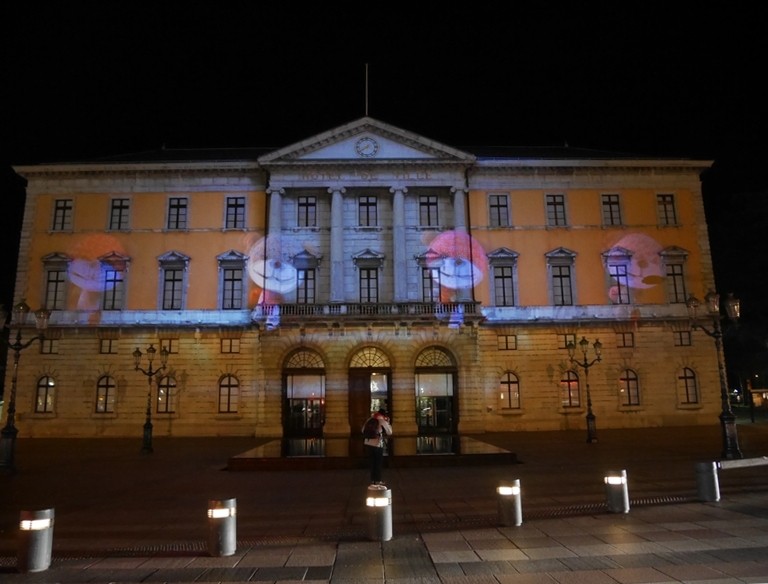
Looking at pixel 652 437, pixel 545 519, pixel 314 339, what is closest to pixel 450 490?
pixel 545 519

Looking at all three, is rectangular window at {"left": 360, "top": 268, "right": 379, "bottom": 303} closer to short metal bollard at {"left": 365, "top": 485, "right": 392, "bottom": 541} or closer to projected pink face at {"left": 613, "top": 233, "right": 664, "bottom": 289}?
projected pink face at {"left": 613, "top": 233, "right": 664, "bottom": 289}

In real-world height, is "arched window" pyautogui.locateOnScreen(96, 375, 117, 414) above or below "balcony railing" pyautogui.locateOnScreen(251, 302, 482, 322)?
below

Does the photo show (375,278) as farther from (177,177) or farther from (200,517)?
(200,517)

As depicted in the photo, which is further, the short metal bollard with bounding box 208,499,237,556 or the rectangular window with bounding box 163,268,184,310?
the rectangular window with bounding box 163,268,184,310

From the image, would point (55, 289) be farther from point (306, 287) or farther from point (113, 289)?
point (306, 287)

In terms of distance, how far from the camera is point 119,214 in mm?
36344

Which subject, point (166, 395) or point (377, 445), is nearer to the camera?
point (377, 445)

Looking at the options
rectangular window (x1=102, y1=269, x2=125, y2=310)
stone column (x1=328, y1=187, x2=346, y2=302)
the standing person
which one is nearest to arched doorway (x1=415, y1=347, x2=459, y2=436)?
stone column (x1=328, y1=187, x2=346, y2=302)

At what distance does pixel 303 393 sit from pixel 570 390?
16.7 meters

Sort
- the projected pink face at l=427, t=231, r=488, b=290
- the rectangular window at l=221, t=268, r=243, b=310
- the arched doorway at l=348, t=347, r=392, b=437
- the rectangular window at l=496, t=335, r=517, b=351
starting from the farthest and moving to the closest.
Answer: the rectangular window at l=221, t=268, r=243, b=310, the projected pink face at l=427, t=231, r=488, b=290, the rectangular window at l=496, t=335, r=517, b=351, the arched doorway at l=348, t=347, r=392, b=437

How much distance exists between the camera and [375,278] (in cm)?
3531

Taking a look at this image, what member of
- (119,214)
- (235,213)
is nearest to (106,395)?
(119,214)

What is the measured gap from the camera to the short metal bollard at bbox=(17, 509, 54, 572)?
7758 mm

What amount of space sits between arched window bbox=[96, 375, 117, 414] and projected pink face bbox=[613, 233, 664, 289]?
33.4m
